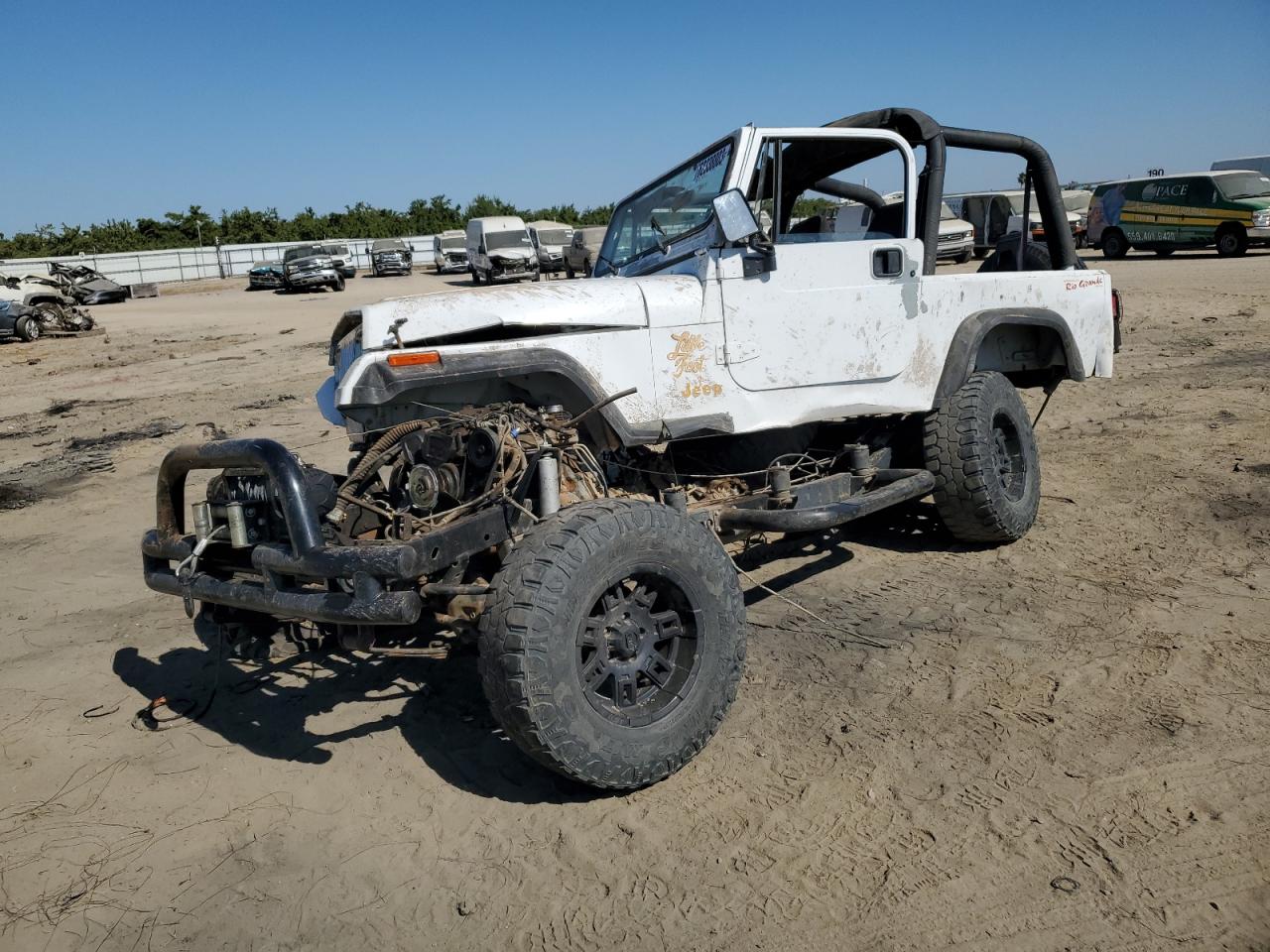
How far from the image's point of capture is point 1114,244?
75.5 feet

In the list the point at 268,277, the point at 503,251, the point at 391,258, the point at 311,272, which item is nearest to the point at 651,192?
the point at 503,251

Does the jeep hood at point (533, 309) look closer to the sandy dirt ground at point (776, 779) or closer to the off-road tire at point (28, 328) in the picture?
the sandy dirt ground at point (776, 779)

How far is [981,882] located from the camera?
2758 millimetres

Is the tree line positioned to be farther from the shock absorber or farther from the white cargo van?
the shock absorber

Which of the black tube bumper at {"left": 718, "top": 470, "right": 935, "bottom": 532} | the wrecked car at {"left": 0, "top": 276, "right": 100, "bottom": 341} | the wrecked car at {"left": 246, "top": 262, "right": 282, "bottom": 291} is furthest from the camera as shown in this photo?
the wrecked car at {"left": 246, "top": 262, "right": 282, "bottom": 291}

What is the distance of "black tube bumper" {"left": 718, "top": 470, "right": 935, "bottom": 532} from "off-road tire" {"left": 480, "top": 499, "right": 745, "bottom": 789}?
2.06 feet

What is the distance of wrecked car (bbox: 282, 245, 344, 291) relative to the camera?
101 feet

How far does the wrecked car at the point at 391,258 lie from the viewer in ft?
135

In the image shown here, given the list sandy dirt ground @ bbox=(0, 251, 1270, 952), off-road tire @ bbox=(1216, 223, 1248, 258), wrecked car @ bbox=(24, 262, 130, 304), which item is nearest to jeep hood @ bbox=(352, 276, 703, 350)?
sandy dirt ground @ bbox=(0, 251, 1270, 952)

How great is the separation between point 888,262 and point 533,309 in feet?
6.15

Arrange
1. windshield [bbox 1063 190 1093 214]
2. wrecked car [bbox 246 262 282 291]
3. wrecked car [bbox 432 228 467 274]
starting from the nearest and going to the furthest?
windshield [bbox 1063 190 1093 214]
wrecked car [bbox 246 262 282 291]
wrecked car [bbox 432 228 467 274]

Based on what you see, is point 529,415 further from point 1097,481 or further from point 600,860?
point 1097,481

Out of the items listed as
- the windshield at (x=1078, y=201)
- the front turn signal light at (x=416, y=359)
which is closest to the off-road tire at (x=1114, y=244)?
the windshield at (x=1078, y=201)

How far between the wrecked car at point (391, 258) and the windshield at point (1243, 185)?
3019 cm
